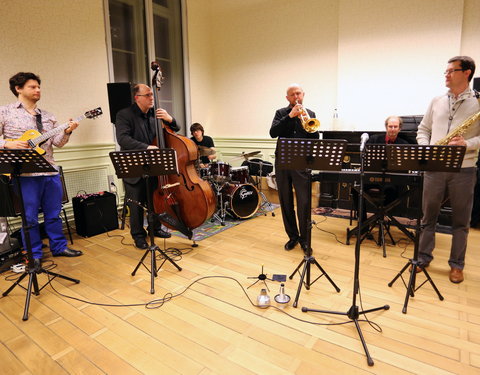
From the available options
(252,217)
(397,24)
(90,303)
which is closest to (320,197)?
(252,217)

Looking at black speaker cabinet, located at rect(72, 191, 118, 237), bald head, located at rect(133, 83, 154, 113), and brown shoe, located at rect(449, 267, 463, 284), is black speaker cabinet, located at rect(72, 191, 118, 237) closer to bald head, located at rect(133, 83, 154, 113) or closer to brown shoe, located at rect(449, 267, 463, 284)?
bald head, located at rect(133, 83, 154, 113)

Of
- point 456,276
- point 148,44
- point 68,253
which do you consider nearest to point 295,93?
point 456,276

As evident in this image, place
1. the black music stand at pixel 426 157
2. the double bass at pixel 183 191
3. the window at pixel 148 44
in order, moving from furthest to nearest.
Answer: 1. the window at pixel 148 44
2. the double bass at pixel 183 191
3. the black music stand at pixel 426 157

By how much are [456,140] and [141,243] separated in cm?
310

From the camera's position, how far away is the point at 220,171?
4422mm

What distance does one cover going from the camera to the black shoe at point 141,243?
362cm

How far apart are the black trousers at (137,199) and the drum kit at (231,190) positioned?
1003 millimetres

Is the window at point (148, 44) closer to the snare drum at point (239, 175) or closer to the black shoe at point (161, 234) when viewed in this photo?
the snare drum at point (239, 175)

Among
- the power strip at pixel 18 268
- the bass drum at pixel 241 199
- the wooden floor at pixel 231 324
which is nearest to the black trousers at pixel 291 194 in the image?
the wooden floor at pixel 231 324

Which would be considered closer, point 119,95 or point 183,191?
point 183,191

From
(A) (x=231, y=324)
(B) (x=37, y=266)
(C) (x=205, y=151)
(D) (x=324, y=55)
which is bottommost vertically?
(A) (x=231, y=324)

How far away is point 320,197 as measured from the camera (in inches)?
208

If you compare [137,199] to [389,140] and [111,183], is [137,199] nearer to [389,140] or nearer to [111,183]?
[111,183]

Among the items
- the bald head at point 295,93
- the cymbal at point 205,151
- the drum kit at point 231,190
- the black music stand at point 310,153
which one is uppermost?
the bald head at point 295,93
